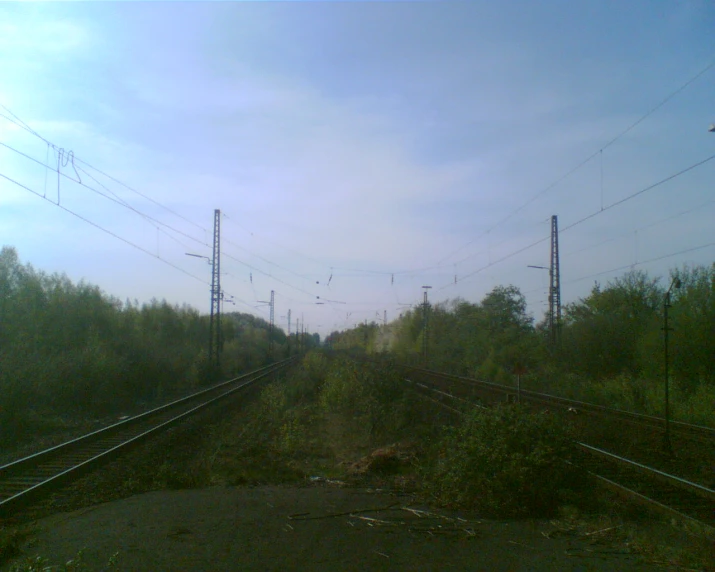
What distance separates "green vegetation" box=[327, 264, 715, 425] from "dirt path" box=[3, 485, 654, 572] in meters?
7.96

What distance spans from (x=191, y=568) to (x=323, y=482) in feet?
15.8

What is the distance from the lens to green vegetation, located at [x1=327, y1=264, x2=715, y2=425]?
22391 mm

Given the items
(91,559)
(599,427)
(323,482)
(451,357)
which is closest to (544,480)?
(323,482)

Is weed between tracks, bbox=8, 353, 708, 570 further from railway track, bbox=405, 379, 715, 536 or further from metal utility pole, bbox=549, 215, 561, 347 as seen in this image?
metal utility pole, bbox=549, 215, 561, 347

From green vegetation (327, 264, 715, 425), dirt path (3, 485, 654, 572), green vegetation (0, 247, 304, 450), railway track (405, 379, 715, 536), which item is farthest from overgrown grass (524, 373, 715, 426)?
green vegetation (0, 247, 304, 450)

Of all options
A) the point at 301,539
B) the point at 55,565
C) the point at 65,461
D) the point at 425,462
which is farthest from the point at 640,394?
the point at 55,565

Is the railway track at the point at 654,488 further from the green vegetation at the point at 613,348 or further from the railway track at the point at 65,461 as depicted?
the railway track at the point at 65,461

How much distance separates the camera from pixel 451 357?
5653cm

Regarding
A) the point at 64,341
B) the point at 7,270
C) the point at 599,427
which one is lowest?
the point at 599,427

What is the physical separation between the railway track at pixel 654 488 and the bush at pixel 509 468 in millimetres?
590

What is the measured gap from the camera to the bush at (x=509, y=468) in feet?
24.6

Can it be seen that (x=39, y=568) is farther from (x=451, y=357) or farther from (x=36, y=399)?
(x=451, y=357)

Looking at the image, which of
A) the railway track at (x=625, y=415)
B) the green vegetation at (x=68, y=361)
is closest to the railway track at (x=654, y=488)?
the railway track at (x=625, y=415)

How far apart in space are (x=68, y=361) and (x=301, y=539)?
2147 cm
